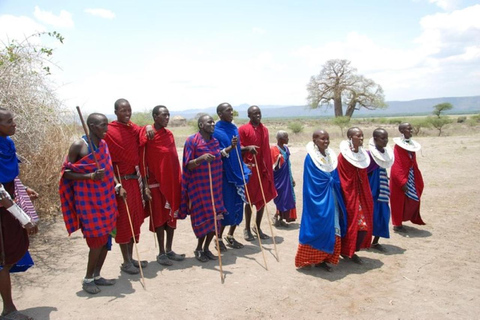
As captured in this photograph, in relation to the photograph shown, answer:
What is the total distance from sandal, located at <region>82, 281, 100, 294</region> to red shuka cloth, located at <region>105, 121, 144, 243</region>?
1.82 feet

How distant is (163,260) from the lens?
16.6ft

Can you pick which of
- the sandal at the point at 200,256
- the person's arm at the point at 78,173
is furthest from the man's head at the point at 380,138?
the person's arm at the point at 78,173

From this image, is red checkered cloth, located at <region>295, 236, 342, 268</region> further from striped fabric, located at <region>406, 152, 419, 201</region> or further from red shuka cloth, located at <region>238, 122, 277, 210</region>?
striped fabric, located at <region>406, 152, 419, 201</region>

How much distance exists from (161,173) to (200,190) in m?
0.57

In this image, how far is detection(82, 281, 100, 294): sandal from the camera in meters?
4.20

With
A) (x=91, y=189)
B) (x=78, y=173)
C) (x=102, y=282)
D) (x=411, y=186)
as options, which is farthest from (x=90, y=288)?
(x=411, y=186)

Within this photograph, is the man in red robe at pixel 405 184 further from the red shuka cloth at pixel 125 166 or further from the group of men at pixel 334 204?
the red shuka cloth at pixel 125 166

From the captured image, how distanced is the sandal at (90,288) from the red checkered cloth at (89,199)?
666 mm

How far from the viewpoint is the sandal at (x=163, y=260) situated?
16.5 feet

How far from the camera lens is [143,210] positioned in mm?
4770

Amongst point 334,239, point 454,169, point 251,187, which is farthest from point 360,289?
point 454,169

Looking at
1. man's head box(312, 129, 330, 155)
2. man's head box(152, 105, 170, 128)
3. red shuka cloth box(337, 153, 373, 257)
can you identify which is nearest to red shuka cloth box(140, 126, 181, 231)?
man's head box(152, 105, 170, 128)

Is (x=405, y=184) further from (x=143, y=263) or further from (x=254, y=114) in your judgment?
(x=143, y=263)

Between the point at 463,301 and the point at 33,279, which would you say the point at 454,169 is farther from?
the point at 33,279
